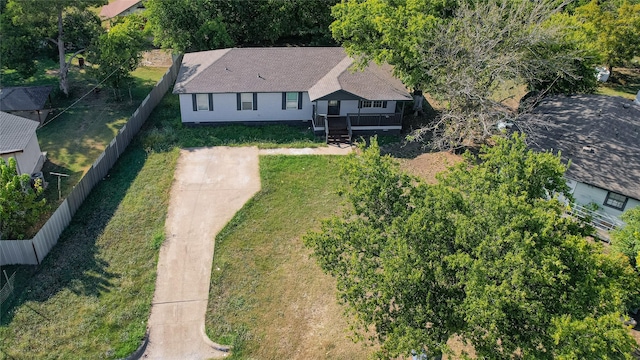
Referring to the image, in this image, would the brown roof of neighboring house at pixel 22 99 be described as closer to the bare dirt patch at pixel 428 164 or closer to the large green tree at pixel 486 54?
the bare dirt patch at pixel 428 164

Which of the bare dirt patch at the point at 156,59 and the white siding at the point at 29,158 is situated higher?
the bare dirt patch at the point at 156,59

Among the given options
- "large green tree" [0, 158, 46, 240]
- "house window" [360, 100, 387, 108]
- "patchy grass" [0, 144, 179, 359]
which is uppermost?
"house window" [360, 100, 387, 108]

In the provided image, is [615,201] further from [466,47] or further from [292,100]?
[292,100]

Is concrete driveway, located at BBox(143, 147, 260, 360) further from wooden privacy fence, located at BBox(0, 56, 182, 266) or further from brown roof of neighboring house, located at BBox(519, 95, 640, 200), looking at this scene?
brown roof of neighboring house, located at BBox(519, 95, 640, 200)

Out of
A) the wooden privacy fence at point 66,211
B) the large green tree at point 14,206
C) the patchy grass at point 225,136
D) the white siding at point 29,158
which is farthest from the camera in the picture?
the patchy grass at point 225,136

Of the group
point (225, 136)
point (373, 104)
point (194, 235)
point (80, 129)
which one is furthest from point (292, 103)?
point (80, 129)

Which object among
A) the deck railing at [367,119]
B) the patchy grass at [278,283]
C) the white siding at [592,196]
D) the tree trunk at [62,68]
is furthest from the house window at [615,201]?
the tree trunk at [62,68]

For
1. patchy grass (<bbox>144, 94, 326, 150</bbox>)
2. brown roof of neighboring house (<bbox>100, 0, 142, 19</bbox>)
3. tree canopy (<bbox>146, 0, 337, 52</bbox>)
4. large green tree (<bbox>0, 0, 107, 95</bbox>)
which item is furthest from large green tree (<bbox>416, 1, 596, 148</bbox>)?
brown roof of neighboring house (<bbox>100, 0, 142, 19</bbox>)

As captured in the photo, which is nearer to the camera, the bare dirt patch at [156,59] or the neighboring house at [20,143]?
the neighboring house at [20,143]
